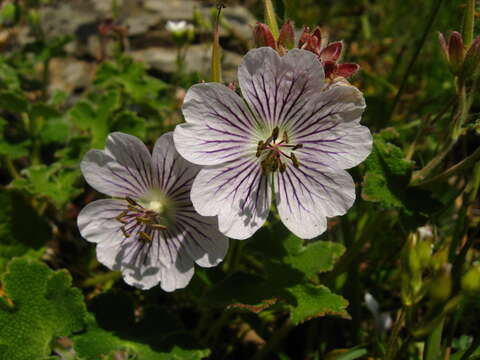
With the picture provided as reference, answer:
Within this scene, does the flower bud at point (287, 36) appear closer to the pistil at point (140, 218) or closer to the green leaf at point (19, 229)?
the pistil at point (140, 218)

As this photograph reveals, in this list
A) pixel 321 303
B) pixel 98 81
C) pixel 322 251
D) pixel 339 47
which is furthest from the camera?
pixel 98 81

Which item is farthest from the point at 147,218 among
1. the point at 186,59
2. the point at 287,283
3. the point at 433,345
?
the point at 186,59

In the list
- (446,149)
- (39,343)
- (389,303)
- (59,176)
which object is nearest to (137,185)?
(39,343)


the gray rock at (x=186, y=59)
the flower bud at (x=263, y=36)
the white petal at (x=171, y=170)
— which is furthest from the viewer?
the gray rock at (x=186, y=59)

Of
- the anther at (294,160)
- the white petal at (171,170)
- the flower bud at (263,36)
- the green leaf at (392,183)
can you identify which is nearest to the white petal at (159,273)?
the white petal at (171,170)

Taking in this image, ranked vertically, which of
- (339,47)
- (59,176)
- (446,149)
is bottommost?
(59,176)

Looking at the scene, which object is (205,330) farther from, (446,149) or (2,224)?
(446,149)
